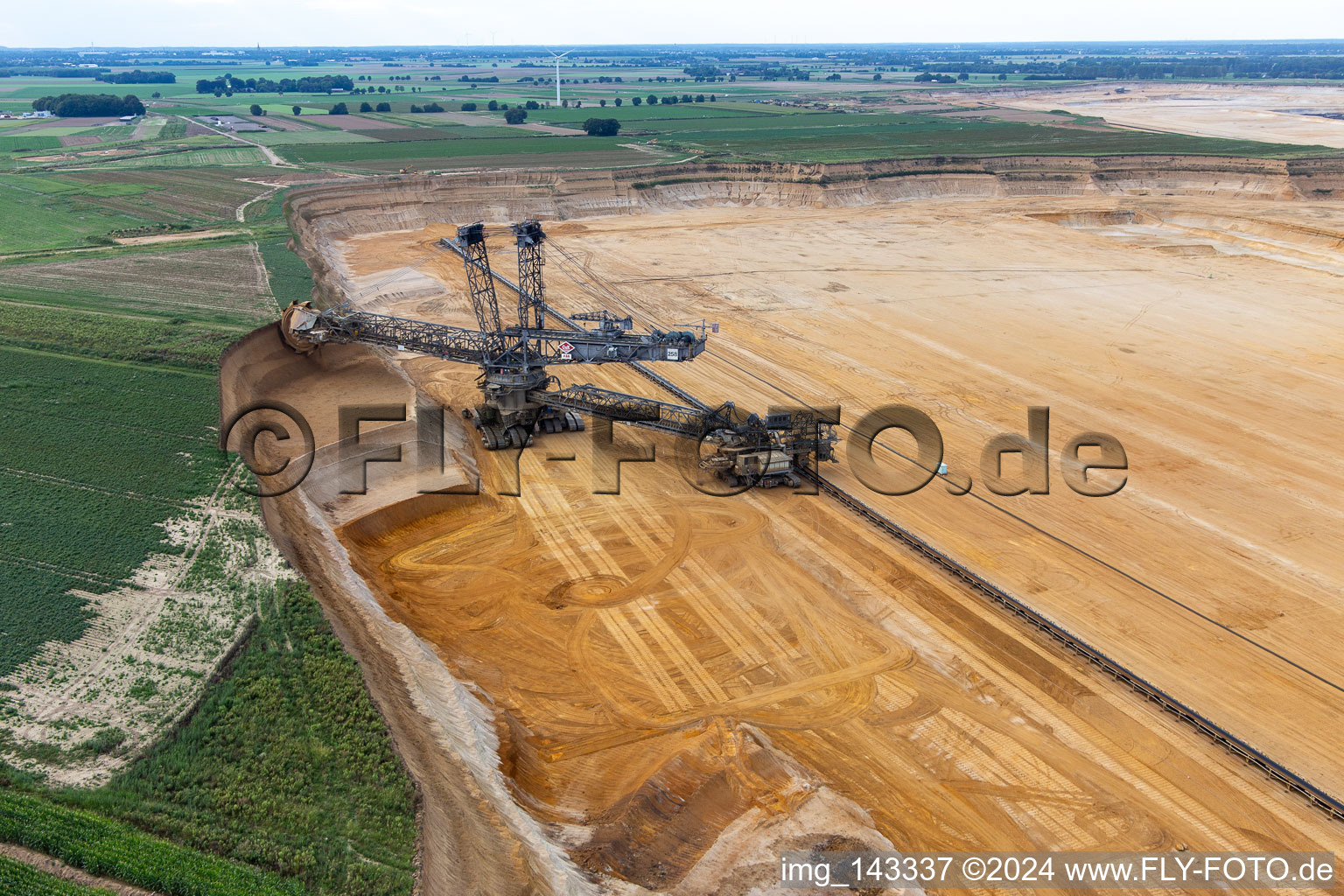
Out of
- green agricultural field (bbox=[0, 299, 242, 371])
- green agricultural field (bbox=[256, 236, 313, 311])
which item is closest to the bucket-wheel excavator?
green agricultural field (bbox=[0, 299, 242, 371])

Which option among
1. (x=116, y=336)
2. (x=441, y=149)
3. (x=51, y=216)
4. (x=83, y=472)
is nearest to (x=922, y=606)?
(x=83, y=472)

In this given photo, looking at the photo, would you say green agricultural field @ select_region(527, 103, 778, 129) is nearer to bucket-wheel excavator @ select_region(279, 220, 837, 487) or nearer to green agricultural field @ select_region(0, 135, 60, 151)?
green agricultural field @ select_region(0, 135, 60, 151)

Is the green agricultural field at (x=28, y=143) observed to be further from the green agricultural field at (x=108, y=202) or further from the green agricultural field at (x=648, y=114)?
the green agricultural field at (x=648, y=114)

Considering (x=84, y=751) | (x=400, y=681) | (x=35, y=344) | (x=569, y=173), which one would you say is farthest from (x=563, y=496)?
(x=569, y=173)

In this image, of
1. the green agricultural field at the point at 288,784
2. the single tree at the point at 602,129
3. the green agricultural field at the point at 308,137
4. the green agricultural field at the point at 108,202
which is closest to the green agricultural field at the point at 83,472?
the green agricultural field at the point at 288,784

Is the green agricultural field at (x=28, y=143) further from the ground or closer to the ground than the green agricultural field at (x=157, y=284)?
further from the ground

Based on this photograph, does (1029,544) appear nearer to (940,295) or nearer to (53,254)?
(940,295)
